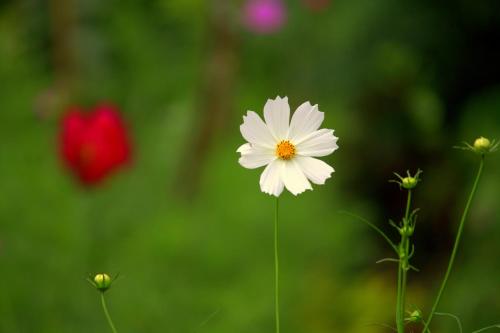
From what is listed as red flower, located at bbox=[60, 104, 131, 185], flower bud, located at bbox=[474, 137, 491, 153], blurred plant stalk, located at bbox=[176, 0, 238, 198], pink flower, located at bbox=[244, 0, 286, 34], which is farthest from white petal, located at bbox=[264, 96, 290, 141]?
pink flower, located at bbox=[244, 0, 286, 34]

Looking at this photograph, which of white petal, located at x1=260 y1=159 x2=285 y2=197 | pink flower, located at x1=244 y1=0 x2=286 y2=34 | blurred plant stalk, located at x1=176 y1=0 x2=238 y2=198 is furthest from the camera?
pink flower, located at x1=244 y1=0 x2=286 y2=34

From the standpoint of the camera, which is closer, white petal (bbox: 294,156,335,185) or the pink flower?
white petal (bbox: 294,156,335,185)

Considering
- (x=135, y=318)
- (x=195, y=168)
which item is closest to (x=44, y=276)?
(x=135, y=318)

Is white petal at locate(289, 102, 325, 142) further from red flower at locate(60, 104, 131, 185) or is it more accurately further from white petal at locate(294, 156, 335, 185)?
red flower at locate(60, 104, 131, 185)

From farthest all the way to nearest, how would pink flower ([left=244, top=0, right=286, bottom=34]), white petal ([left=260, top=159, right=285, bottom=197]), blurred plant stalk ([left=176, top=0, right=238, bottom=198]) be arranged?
pink flower ([left=244, top=0, right=286, bottom=34]), blurred plant stalk ([left=176, top=0, right=238, bottom=198]), white petal ([left=260, top=159, right=285, bottom=197])

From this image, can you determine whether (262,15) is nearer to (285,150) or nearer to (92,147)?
(92,147)

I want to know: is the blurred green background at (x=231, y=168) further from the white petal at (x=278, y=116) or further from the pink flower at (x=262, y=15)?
the white petal at (x=278, y=116)

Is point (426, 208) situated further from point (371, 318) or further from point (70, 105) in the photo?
point (70, 105)

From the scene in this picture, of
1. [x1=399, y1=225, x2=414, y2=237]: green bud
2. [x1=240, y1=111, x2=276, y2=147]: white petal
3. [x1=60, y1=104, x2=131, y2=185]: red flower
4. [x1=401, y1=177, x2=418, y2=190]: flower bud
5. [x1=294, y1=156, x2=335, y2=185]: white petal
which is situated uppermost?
[x1=60, y1=104, x2=131, y2=185]: red flower
